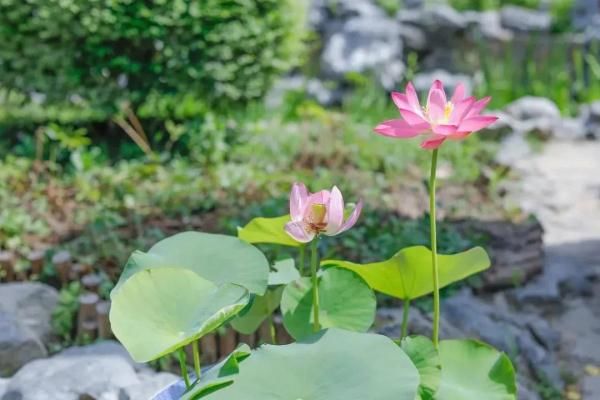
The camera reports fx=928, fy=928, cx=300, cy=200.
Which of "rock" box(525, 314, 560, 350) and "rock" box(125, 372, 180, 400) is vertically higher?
"rock" box(125, 372, 180, 400)

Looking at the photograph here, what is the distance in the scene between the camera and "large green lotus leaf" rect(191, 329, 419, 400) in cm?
148

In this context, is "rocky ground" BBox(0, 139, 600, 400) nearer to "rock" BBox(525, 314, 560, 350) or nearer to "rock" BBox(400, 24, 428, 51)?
"rock" BBox(525, 314, 560, 350)

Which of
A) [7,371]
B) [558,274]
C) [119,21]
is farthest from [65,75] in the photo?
[558,274]

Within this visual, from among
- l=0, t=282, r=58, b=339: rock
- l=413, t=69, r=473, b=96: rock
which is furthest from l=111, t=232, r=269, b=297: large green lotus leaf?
l=413, t=69, r=473, b=96: rock

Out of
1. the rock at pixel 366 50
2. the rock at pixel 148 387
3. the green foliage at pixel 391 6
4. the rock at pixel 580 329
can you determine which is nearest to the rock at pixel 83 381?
the rock at pixel 148 387

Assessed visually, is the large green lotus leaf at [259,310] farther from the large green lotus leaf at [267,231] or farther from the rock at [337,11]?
the rock at [337,11]

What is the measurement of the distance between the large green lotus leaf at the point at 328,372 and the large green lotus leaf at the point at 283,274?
312 mm

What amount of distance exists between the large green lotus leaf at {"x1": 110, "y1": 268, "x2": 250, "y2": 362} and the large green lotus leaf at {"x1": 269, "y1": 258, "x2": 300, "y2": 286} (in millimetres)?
204

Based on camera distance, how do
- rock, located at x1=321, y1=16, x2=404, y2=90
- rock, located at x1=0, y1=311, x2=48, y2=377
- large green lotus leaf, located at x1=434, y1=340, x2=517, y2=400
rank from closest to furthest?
large green lotus leaf, located at x1=434, y1=340, x2=517, y2=400, rock, located at x1=0, y1=311, x2=48, y2=377, rock, located at x1=321, y1=16, x2=404, y2=90

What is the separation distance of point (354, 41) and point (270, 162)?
2.50 metres

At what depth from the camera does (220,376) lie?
153 cm

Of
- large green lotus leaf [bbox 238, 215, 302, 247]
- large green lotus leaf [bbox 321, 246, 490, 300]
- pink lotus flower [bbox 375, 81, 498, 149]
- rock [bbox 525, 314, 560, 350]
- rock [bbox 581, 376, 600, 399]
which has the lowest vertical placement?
rock [bbox 581, 376, 600, 399]

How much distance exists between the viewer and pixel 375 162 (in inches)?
191

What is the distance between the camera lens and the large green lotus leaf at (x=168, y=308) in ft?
5.22
